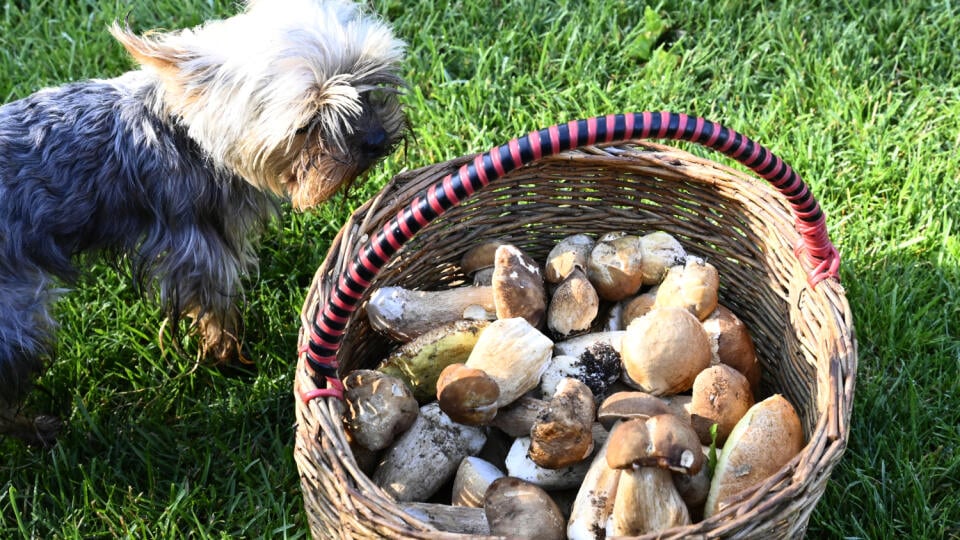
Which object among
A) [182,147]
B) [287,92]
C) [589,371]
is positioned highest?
[287,92]

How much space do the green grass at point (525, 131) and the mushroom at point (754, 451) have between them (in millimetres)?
598

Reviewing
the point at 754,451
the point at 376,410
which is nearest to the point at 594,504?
the point at 754,451

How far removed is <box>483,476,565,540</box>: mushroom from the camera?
2.17m

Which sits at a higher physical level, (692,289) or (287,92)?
(287,92)

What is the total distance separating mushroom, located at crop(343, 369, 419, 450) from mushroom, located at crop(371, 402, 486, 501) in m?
0.04

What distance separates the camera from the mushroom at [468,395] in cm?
236

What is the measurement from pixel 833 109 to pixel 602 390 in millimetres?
1901

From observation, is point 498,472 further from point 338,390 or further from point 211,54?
point 211,54

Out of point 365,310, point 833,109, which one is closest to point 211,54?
point 365,310

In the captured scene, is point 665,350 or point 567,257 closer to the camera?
point 665,350

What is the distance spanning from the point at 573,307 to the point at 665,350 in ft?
1.11

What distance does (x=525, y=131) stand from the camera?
3898mm

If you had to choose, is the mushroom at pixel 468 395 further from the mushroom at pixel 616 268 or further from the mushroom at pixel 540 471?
the mushroom at pixel 616 268

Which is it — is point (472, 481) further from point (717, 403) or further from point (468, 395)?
point (717, 403)
